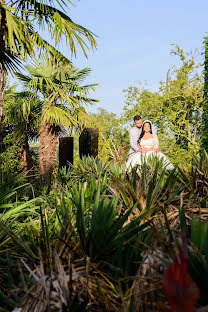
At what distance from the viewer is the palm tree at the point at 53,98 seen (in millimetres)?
13391

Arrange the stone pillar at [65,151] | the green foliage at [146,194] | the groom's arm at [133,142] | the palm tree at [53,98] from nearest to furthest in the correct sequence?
the green foliage at [146,194] < the groom's arm at [133,142] < the stone pillar at [65,151] < the palm tree at [53,98]

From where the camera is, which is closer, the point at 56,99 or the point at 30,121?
the point at 56,99

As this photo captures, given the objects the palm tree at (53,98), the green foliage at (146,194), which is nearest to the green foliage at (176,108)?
the palm tree at (53,98)

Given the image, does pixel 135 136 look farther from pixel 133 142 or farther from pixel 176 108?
pixel 176 108

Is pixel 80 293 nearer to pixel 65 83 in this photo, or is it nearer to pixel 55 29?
pixel 55 29

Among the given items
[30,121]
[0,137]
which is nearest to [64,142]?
[0,137]

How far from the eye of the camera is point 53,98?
13.7 m

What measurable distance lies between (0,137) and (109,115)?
59.0ft

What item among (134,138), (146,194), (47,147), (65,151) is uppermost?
(134,138)

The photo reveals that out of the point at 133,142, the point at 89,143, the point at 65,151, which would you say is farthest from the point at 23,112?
the point at 133,142

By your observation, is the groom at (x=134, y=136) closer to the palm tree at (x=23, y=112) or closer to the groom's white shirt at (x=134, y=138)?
the groom's white shirt at (x=134, y=138)

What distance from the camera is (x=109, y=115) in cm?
2600

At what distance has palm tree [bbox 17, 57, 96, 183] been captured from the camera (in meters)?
13.4

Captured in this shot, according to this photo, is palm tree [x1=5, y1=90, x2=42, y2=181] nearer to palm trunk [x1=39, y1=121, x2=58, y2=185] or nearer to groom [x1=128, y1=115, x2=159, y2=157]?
palm trunk [x1=39, y1=121, x2=58, y2=185]
